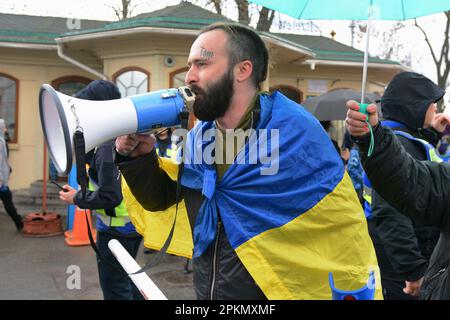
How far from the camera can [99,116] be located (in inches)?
64.0

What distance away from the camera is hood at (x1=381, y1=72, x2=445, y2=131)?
269 centimetres

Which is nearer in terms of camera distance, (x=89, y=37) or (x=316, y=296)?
(x=316, y=296)

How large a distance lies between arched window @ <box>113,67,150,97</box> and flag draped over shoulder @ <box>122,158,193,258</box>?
22.8 ft

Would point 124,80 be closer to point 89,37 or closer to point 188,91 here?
point 89,37

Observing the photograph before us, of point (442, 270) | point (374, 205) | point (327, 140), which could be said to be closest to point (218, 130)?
point (327, 140)

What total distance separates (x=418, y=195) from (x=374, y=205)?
1071 millimetres

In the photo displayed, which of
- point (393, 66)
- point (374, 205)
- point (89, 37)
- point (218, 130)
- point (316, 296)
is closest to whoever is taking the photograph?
point (316, 296)

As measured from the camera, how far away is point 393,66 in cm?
1141

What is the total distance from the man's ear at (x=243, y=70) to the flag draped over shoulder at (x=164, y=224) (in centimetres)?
52

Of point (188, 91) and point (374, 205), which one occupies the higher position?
point (188, 91)

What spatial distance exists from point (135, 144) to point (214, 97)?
0.42 metres

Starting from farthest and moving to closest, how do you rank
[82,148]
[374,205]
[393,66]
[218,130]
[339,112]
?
[393,66] → [339,112] → [374,205] → [218,130] → [82,148]

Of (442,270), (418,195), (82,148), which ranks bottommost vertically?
(442,270)
